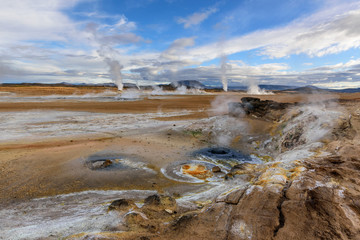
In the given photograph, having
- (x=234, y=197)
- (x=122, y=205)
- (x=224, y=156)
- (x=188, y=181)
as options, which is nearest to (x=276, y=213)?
(x=234, y=197)

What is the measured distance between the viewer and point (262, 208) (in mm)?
3564

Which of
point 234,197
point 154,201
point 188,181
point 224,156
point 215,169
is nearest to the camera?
point 234,197

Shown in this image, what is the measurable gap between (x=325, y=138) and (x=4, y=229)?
946cm

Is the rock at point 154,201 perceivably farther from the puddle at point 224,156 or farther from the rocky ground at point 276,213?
the puddle at point 224,156

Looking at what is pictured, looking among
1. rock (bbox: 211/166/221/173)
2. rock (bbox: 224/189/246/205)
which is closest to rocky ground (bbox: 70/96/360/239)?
rock (bbox: 224/189/246/205)

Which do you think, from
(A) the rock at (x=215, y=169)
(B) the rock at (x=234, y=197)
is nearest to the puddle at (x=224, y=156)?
(A) the rock at (x=215, y=169)

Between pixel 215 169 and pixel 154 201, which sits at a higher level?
pixel 154 201

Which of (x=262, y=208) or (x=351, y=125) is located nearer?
(x=262, y=208)

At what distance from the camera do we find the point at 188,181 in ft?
21.7

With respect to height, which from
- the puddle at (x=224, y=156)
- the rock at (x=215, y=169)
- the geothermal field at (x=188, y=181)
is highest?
the geothermal field at (x=188, y=181)

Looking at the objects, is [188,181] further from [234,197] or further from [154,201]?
[234,197]

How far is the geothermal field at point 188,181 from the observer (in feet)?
10.9

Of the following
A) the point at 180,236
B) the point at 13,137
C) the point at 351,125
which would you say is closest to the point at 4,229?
the point at 180,236

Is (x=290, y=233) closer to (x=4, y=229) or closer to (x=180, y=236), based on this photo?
(x=180, y=236)
